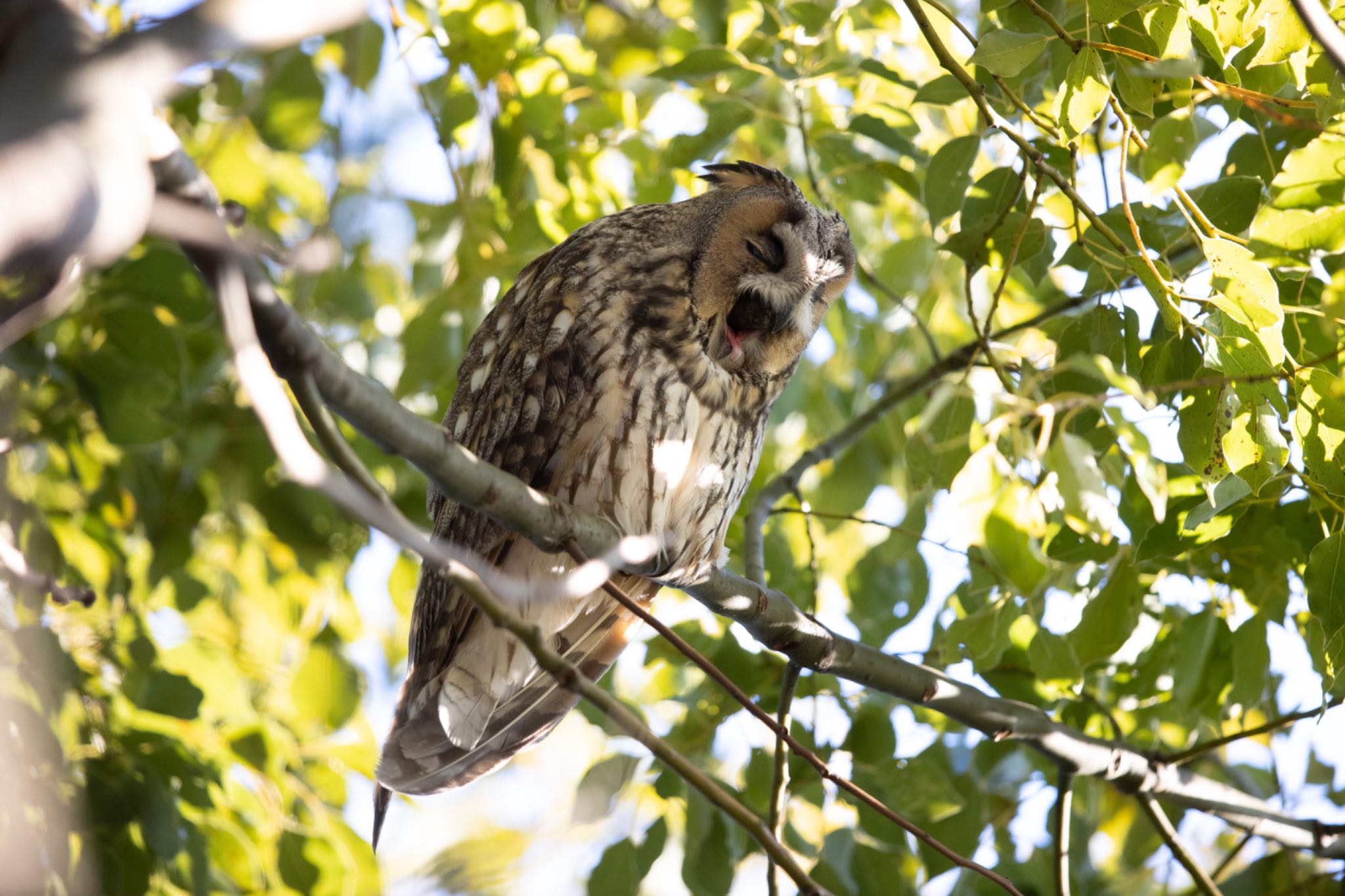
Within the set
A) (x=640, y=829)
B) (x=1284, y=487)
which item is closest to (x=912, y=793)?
(x=640, y=829)

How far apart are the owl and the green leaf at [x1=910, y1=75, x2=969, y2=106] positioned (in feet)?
1.54

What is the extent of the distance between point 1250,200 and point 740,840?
1.32m

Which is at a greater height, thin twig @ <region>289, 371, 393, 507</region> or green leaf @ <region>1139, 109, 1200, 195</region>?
green leaf @ <region>1139, 109, 1200, 195</region>

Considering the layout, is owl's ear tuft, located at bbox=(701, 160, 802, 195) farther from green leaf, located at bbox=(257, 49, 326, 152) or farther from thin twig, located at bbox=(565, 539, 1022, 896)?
thin twig, located at bbox=(565, 539, 1022, 896)

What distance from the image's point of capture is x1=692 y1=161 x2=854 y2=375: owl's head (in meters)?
1.96

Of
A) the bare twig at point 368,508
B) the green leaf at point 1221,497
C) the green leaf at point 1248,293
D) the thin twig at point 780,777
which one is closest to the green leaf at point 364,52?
the thin twig at point 780,777

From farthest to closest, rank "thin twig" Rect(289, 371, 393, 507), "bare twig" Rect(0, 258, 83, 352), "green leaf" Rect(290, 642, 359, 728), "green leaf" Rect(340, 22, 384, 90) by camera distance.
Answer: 1. "green leaf" Rect(290, 642, 359, 728)
2. "green leaf" Rect(340, 22, 384, 90)
3. "thin twig" Rect(289, 371, 393, 507)
4. "bare twig" Rect(0, 258, 83, 352)

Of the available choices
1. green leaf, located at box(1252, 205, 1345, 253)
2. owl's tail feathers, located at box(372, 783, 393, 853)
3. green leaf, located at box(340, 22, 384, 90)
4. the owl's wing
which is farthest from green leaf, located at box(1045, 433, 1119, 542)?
green leaf, located at box(340, 22, 384, 90)

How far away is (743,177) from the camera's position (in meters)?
2.24

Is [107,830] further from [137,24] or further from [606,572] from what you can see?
[137,24]

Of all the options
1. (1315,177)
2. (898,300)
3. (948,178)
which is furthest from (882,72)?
(1315,177)

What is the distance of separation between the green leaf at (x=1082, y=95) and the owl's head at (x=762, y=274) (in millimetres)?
749

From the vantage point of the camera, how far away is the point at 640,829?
6.52 ft

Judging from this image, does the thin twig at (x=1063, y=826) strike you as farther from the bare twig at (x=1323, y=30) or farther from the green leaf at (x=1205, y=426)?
the bare twig at (x=1323, y=30)
